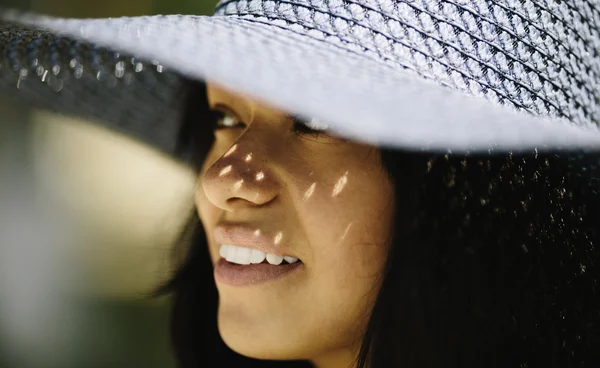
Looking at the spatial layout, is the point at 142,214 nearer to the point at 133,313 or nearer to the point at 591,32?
the point at 133,313

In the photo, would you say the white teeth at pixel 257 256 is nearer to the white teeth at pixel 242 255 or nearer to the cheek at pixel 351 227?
the white teeth at pixel 242 255

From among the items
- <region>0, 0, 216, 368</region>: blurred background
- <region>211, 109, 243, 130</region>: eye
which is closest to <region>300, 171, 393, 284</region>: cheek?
<region>211, 109, 243, 130</region>: eye

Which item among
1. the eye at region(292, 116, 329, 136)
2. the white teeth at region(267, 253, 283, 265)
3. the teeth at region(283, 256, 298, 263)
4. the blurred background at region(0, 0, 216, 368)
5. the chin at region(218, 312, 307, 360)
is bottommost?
the blurred background at region(0, 0, 216, 368)

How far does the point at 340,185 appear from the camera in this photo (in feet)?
3.17

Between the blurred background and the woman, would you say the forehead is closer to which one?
the woman

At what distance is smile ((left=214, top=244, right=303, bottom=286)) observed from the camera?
102 cm

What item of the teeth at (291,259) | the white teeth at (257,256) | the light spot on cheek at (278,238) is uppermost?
the light spot on cheek at (278,238)

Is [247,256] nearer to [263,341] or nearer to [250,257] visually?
[250,257]

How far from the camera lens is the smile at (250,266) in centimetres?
102

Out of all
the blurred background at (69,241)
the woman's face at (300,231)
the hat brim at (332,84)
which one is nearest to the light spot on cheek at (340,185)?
the woman's face at (300,231)

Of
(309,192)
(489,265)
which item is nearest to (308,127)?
(309,192)

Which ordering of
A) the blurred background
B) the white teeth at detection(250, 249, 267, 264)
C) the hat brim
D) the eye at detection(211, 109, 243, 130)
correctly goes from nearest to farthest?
the hat brim → the white teeth at detection(250, 249, 267, 264) → the eye at detection(211, 109, 243, 130) → the blurred background

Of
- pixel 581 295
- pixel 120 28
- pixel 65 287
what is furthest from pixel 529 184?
pixel 65 287

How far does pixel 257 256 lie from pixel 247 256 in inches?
0.8
